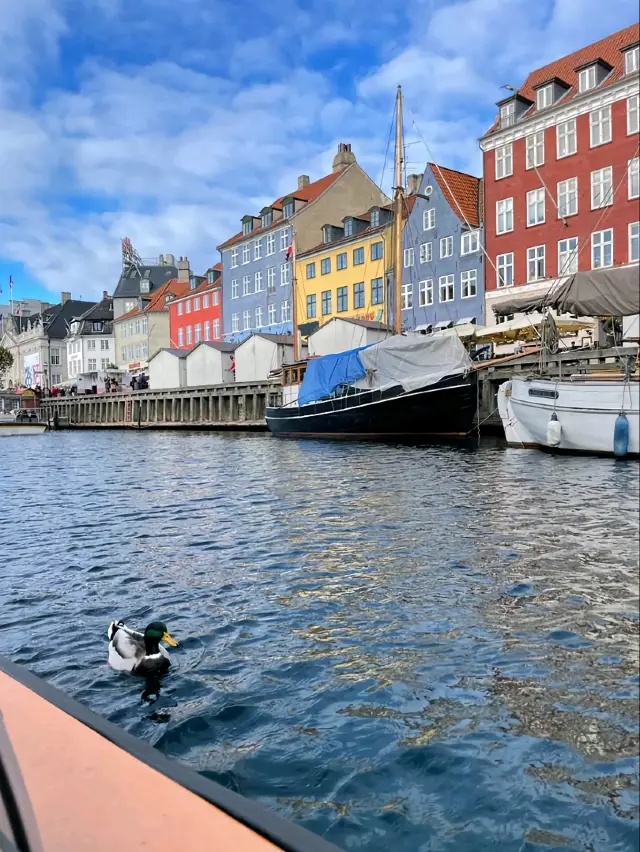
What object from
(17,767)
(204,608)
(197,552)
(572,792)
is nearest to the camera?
(17,767)

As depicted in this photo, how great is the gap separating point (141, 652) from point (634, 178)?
4710 millimetres

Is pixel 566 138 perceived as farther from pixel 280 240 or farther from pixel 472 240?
pixel 280 240

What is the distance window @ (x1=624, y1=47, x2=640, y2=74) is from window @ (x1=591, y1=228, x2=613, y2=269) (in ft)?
1.09

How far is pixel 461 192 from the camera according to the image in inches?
96.7

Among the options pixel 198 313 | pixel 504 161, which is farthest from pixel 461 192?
pixel 198 313

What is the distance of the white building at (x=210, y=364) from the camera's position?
49594 millimetres

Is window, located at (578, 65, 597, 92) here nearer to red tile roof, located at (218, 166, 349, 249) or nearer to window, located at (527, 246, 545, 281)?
window, located at (527, 246, 545, 281)

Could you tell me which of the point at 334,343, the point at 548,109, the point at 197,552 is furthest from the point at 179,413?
the point at 548,109

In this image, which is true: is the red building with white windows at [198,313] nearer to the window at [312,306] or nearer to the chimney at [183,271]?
the chimney at [183,271]

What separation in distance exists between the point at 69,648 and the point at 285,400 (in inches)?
1151

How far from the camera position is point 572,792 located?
2.50 metres

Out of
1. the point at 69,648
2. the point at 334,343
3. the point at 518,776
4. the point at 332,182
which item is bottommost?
the point at 69,648

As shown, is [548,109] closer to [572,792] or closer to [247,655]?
[572,792]

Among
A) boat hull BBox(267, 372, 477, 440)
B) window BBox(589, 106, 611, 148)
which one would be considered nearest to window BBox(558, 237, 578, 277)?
window BBox(589, 106, 611, 148)
